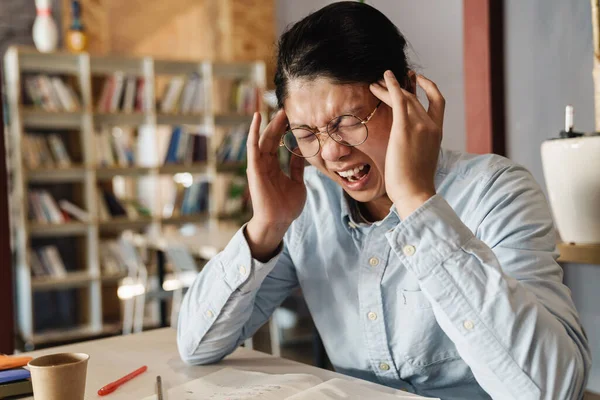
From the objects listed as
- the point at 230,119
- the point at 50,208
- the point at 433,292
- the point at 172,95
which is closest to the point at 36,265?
the point at 50,208

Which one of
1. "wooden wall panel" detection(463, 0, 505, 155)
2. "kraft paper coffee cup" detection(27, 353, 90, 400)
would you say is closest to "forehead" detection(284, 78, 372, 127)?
"kraft paper coffee cup" detection(27, 353, 90, 400)

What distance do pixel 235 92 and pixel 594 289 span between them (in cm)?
382

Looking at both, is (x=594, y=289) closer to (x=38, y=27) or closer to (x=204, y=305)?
(x=204, y=305)

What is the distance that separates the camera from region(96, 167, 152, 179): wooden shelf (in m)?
4.71

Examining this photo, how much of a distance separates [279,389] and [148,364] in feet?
1.17

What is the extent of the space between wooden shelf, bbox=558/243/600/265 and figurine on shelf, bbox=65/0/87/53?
12.9 ft

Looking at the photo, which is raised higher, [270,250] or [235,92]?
[235,92]

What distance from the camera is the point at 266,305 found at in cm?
141

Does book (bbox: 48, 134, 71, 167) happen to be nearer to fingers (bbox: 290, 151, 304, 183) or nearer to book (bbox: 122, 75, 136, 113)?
book (bbox: 122, 75, 136, 113)

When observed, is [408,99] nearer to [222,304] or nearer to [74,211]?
[222,304]

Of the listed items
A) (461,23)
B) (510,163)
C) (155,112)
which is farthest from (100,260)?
(510,163)

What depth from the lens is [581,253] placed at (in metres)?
1.63

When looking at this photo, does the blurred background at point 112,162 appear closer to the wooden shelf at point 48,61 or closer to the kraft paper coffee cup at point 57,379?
the wooden shelf at point 48,61

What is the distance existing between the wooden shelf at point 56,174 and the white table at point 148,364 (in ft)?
11.0
